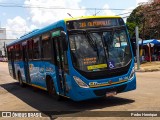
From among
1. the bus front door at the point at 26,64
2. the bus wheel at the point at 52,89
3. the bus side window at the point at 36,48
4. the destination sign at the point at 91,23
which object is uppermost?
the destination sign at the point at 91,23

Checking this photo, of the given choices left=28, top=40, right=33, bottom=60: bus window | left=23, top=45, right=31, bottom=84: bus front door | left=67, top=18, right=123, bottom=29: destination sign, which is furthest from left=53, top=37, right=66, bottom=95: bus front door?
left=23, top=45, right=31, bottom=84: bus front door

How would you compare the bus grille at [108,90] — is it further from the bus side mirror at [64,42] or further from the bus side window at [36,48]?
the bus side window at [36,48]

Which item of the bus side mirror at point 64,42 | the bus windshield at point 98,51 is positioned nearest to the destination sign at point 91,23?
the bus windshield at point 98,51

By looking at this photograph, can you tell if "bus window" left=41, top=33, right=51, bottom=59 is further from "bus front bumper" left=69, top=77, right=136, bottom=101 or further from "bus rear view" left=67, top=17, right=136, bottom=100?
"bus front bumper" left=69, top=77, right=136, bottom=101

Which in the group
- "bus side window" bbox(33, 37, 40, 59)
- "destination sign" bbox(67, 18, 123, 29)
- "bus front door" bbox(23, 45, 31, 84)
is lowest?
"bus front door" bbox(23, 45, 31, 84)

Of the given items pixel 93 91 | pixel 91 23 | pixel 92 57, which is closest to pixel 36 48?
pixel 91 23

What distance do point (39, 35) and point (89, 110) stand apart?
5.29m

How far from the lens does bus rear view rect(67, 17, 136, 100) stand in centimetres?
1129

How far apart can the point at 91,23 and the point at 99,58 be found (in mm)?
1207

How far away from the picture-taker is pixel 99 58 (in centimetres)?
1154

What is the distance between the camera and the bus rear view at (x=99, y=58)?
37.0ft

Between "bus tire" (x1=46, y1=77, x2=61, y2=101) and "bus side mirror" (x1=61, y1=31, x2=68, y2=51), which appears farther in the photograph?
"bus tire" (x1=46, y1=77, x2=61, y2=101)

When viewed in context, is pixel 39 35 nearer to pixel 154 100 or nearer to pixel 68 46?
pixel 68 46

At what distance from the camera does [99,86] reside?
11359mm
